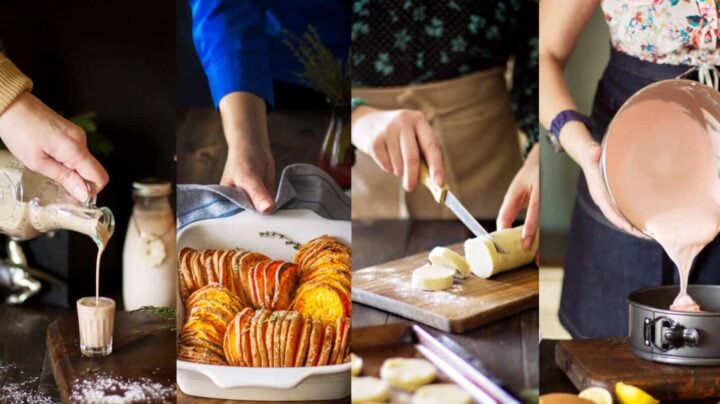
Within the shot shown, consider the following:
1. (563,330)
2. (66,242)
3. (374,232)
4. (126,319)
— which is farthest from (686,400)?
(66,242)

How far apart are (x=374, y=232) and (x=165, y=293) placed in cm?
78

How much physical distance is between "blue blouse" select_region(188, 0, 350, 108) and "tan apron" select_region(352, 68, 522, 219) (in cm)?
13

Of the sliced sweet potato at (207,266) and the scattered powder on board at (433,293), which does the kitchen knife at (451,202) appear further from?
the sliced sweet potato at (207,266)

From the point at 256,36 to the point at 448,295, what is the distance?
593 millimetres

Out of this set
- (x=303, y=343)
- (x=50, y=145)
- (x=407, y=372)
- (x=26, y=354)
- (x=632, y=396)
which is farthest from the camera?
(x=26, y=354)

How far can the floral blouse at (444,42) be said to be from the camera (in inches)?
66.7

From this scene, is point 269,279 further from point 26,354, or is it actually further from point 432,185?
point 26,354

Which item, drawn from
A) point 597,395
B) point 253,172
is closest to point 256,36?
point 253,172

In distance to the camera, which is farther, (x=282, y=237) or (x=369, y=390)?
(x=282, y=237)

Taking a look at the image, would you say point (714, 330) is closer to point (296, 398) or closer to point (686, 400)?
point (686, 400)

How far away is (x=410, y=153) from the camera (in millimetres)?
1668

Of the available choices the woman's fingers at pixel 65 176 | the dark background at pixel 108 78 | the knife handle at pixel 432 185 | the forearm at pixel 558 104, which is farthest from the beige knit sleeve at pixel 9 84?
the forearm at pixel 558 104

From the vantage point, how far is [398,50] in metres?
1.73

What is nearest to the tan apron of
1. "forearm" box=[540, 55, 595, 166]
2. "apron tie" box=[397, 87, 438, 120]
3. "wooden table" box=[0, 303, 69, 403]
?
"apron tie" box=[397, 87, 438, 120]
